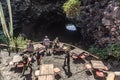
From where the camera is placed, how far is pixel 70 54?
20.2m

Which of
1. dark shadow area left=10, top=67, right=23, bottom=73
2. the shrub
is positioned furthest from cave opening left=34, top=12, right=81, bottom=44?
dark shadow area left=10, top=67, right=23, bottom=73

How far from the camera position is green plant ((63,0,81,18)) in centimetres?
2264

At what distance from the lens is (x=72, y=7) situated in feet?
74.4

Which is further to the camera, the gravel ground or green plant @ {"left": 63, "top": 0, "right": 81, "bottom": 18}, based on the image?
green plant @ {"left": 63, "top": 0, "right": 81, "bottom": 18}

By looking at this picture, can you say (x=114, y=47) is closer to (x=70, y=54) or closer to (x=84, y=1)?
(x=70, y=54)

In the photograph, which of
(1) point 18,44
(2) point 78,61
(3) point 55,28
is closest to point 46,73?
(2) point 78,61

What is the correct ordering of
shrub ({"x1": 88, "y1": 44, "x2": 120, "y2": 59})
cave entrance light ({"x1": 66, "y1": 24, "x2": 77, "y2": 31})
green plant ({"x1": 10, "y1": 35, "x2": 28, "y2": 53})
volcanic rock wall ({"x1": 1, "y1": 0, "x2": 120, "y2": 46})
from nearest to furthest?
shrub ({"x1": 88, "y1": 44, "x2": 120, "y2": 59}), volcanic rock wall ({"x1": 1, "y1": 0, "x2": 120, "y2": 46}), green plant ({"x1": 10, "y1": 35, "x2": 28, "y2": 53}), cave entrance light ({"x1": 66, "y1": 24, "x2": 77, "y2": 31})

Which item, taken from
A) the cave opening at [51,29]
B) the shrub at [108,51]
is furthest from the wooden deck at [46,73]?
the cave opening at [51,29]

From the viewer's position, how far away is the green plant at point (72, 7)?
891 inches

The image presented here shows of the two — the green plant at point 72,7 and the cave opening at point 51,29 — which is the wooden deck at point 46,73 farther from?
the cave opening at point 51,29

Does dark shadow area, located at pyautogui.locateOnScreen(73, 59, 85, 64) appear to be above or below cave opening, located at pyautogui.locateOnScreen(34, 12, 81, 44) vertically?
above

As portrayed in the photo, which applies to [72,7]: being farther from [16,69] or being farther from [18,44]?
[16,69]

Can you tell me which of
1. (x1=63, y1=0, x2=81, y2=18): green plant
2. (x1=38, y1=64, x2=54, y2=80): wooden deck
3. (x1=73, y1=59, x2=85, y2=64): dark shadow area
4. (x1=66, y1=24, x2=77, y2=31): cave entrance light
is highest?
(x1=63, y1=0, x2=81, y2=18): green plant

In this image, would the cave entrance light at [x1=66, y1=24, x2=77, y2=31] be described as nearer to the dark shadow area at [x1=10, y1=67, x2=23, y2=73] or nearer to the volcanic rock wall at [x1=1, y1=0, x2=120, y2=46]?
the volcanic rock wall at [x1=1, y1=0, x2=120, y2=46]
